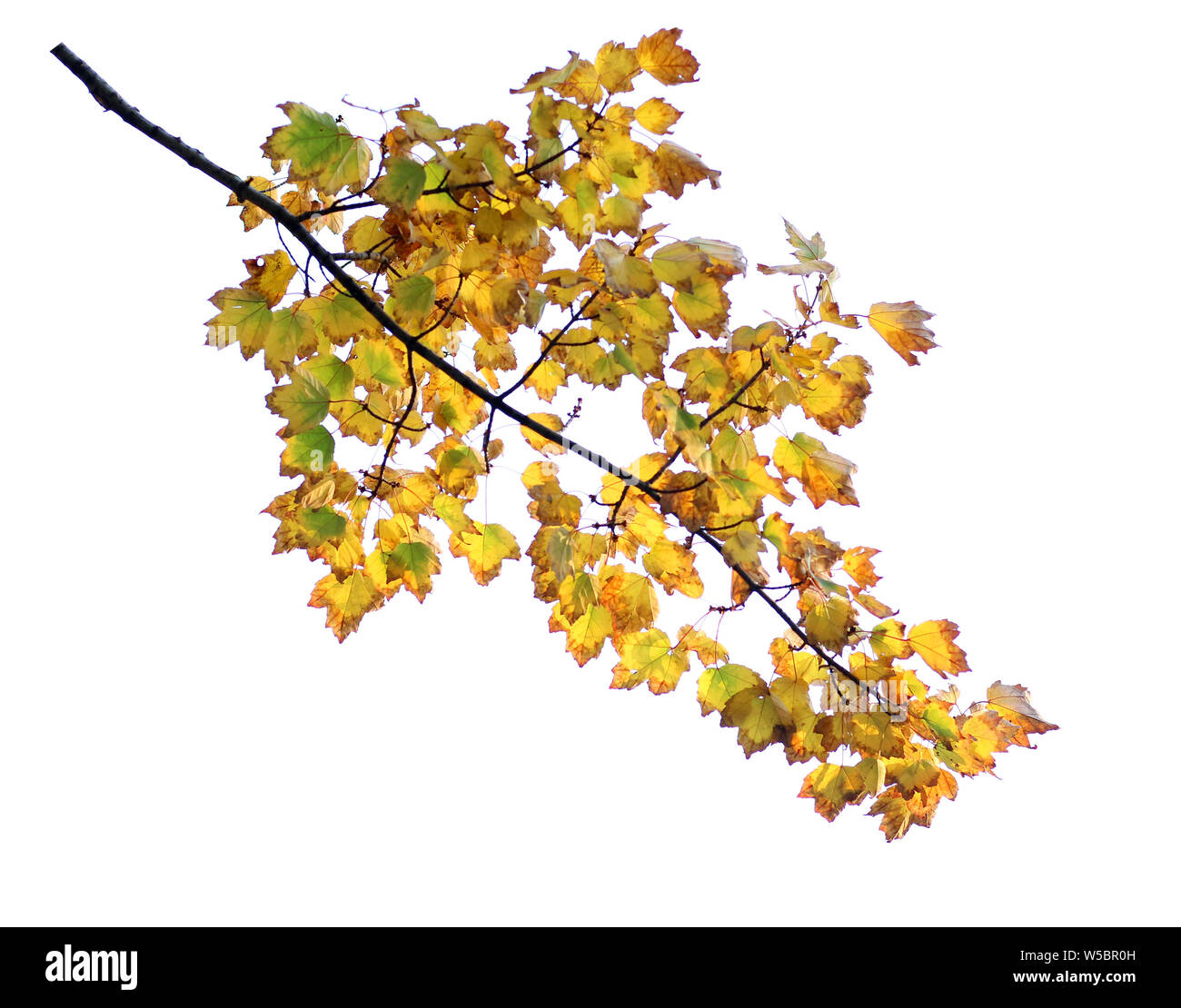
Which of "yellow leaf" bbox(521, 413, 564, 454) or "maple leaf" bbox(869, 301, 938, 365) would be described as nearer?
"maple leaf" bbox(869, 301, 938, 365)

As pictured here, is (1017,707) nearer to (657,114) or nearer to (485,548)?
(485,548)

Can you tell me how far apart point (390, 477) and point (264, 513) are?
11.0 inches

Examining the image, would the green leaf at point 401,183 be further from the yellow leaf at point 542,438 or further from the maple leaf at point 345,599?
the maple leaf at point 345,599

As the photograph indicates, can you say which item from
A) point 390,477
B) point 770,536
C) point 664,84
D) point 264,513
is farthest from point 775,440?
point 264,513

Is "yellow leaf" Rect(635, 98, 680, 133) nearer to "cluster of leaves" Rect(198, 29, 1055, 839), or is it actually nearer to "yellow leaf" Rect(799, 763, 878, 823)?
"cluster of leaves" Rect(198, 29, 1055, 839)

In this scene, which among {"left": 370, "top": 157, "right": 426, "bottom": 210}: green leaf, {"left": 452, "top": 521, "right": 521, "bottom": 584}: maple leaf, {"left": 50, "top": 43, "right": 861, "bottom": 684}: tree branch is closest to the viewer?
{"left": 370, "top": 157, "right": 426, "bottom": 210}: green leaf

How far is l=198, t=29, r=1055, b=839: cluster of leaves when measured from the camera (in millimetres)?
1753

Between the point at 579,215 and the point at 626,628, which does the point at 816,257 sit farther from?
the point at 626,628

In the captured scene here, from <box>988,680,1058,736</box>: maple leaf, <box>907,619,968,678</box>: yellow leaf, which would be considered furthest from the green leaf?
<box>988,680,1058,736</box>: maple leaf

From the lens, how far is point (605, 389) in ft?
6.45

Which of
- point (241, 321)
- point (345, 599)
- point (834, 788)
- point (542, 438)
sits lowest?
point (834, 788)

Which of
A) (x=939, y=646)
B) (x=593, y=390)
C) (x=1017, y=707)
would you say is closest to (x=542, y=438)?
(x=593, y=390)

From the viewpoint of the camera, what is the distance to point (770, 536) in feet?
6.15

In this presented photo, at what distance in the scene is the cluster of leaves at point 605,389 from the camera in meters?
1.75
